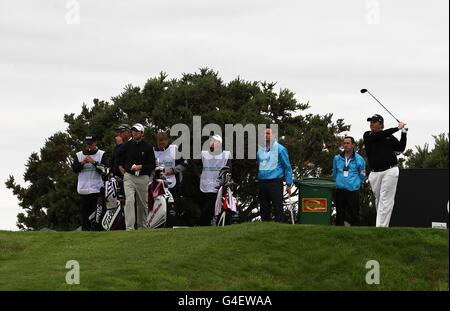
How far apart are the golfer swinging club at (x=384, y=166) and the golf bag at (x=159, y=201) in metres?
4.17

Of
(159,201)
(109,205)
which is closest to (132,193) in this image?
(159,201)

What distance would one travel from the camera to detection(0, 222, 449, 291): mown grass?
15625 millimetres

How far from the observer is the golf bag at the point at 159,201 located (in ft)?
69.9

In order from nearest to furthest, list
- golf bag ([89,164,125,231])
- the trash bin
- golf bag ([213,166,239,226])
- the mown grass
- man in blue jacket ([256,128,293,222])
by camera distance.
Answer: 1. the mown grass
2. man in blue jacket ([256,128,293,222])
3. golf bag ([213,166,239,226])
4. golf bag ([89,164,125,231])
5. the trash bin

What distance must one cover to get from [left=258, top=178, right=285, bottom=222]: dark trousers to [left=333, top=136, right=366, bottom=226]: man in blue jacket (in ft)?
3.83

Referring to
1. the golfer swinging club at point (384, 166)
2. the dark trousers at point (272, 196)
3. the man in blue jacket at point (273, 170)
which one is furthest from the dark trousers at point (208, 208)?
the golfer swinging club at point (384, 166)

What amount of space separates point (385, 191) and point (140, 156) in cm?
476

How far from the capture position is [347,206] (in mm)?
21391

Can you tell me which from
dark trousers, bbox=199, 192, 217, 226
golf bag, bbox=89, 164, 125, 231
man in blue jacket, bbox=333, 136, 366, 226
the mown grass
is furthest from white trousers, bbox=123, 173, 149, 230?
man in blue jacket, bbox=333, 136, 366, 226

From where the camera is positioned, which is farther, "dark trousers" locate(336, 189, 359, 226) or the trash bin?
the trash bin

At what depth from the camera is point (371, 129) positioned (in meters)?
19.9

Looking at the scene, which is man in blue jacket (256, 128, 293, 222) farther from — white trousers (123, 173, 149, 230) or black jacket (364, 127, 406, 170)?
white trousers (123, 173, 149, 230)

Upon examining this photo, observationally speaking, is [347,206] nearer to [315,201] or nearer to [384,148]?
[384,148]

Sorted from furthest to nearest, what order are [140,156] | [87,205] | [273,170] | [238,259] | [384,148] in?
[87,205]
[140,156]
[273,170]
[384,148]
[238,259]
